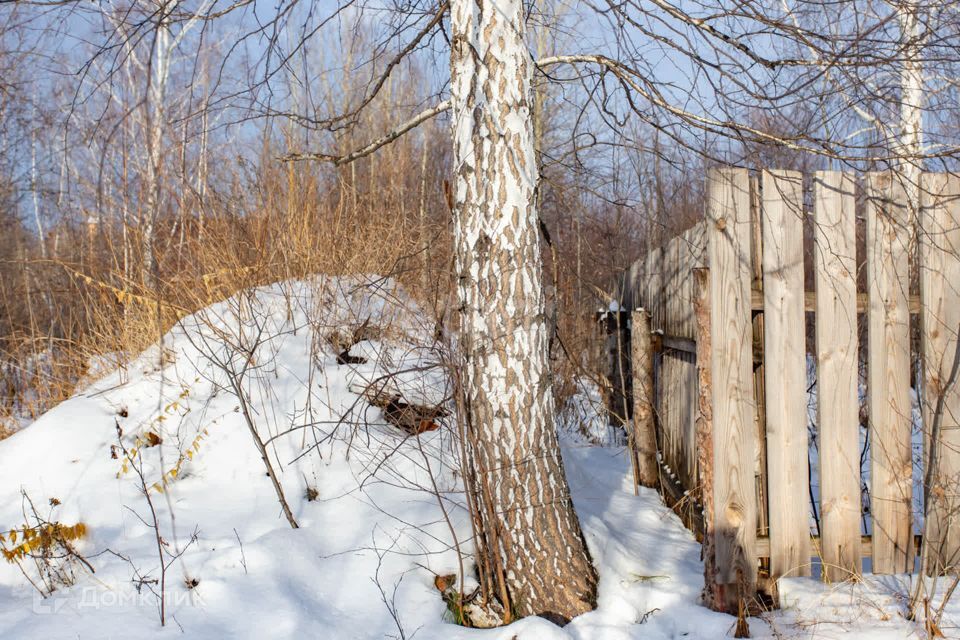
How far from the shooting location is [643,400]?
4.55 meters

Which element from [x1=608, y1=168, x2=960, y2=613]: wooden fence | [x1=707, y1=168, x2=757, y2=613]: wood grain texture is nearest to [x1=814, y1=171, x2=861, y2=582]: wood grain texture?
[x1=608, y1=168, x2=960, y2=613]: wooden fence

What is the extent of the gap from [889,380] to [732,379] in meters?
0.67

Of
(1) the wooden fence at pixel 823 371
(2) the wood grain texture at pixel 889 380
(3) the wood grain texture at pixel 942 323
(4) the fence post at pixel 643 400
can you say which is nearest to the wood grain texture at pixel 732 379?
(1) the wooden fence at pixel 823 371

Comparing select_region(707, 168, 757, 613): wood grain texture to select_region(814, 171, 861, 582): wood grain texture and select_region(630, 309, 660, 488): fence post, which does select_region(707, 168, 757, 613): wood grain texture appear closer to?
select_region(814, 171, 861, 582): wood grain texture

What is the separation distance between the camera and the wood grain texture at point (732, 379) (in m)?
2.63

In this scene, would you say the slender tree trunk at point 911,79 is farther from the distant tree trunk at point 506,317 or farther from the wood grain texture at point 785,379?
the distant tree trunk at point 506,317

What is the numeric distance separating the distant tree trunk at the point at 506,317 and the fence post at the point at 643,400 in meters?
1.90

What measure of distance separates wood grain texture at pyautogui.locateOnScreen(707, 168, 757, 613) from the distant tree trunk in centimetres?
62

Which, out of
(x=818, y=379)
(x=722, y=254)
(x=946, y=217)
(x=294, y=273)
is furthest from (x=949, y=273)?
(x=294, y=273)

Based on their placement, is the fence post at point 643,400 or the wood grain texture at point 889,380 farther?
the fence post at point 643,400

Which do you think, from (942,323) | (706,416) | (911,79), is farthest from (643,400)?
(911,79)

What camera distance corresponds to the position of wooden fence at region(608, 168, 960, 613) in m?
2.64

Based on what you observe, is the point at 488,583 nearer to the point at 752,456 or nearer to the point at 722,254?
the point at 752,456

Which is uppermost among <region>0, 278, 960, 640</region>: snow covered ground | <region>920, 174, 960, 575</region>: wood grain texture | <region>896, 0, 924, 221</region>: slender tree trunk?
<region>896, 0, 924, 221</region>: slender tree trunk
